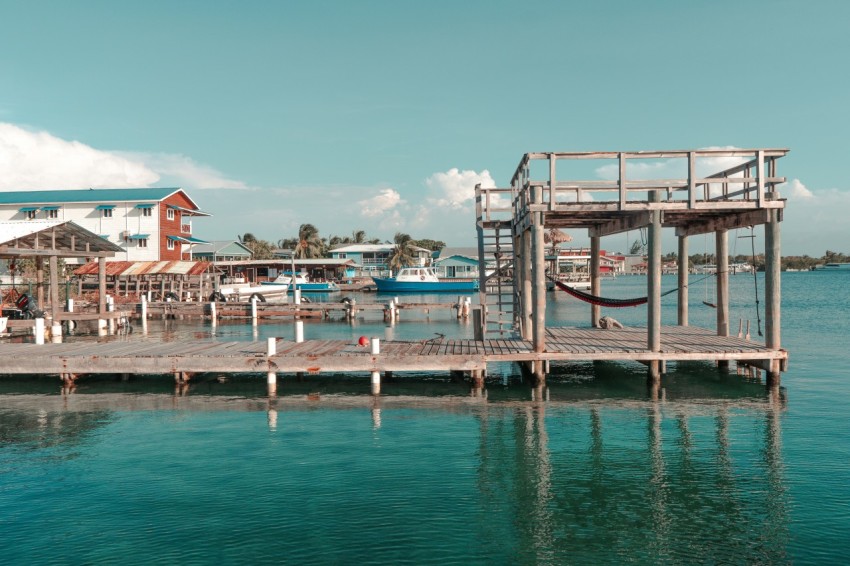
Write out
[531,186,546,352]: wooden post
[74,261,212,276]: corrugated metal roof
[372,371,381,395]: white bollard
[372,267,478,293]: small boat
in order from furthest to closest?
[372,267,478,293]: small boat
[74,261,212,276]: corrugated metal roof
[372,371,381,395]: white bollard
[531,186,546,352]: wooden post

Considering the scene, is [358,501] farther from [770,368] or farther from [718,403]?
[770,368]

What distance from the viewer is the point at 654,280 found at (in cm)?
1750

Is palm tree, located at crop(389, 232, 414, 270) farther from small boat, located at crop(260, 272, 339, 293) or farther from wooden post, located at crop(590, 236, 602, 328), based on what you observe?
wooden post, located at crop(590, 236, 602, 328)

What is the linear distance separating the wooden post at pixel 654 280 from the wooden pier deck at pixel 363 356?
48 centimetres

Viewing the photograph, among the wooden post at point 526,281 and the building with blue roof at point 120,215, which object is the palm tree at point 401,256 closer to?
the building with blue roof at point 120,215

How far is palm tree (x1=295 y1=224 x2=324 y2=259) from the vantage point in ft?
376

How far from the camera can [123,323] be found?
39.3 m

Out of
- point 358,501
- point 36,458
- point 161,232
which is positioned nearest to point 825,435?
point 358,501

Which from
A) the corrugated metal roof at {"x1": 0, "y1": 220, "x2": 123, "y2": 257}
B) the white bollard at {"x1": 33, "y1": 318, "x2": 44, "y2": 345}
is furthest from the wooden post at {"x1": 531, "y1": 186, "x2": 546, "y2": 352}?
the corrugated metal roof at {"x1": 0, "y1": 220, "x2": 123, "y2": 257}

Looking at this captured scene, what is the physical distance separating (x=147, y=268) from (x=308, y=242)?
67.0 meters

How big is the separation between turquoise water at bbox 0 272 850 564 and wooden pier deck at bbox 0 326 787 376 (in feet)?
3.08

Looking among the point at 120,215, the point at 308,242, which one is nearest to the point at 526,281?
the point at 120,215

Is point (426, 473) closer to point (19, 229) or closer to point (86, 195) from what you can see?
point (19, 229)

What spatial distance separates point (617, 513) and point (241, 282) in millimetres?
63903
